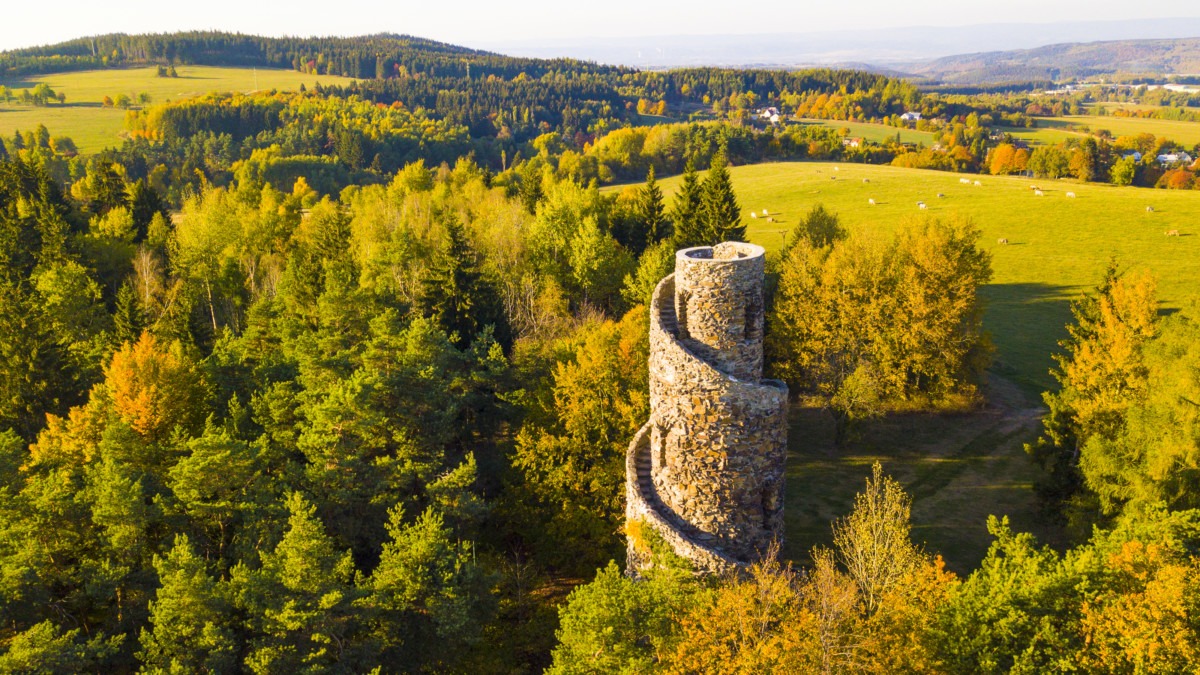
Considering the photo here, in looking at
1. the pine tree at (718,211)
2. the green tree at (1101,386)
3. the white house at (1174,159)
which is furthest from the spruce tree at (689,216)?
the white house at (1174,159)

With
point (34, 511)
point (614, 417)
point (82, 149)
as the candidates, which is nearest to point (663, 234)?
point (614, 417)

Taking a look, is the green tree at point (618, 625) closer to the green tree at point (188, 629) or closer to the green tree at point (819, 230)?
the green tree at point (188, 629)

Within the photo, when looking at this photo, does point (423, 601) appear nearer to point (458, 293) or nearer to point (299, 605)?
point (299, 605)

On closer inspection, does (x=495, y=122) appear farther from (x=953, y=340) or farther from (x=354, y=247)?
(x=953, y=340)

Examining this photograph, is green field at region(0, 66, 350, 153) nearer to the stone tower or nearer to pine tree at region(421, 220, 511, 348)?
pine tree at region(421, 220, 511, 348)

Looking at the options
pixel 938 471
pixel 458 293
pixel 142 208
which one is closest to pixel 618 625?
pixel 938 471
